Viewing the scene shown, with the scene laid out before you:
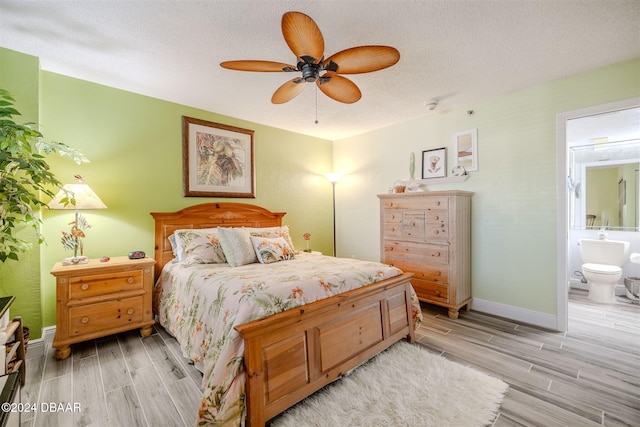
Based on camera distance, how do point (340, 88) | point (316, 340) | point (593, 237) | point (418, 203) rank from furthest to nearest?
point (593, 237)
point (418, 203)
point (340, 88)
point (316, 340)

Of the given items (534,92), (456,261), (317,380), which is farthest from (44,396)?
(534,92)

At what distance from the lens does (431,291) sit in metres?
3.30

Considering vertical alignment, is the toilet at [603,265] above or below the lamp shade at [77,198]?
below

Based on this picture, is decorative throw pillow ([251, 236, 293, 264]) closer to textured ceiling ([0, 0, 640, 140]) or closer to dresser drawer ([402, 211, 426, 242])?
dresser drawer ([402, 211, 426, 242])

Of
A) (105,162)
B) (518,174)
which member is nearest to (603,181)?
(518,174)

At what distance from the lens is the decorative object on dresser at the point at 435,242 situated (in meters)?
3.12

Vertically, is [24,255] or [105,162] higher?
[105,162]

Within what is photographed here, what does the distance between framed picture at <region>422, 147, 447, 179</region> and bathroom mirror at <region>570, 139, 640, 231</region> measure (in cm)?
257

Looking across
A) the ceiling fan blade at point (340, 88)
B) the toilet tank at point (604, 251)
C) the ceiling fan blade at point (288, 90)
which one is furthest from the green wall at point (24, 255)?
the toilet tank at point (604, 251)

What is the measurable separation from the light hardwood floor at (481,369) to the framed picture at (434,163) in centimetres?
191

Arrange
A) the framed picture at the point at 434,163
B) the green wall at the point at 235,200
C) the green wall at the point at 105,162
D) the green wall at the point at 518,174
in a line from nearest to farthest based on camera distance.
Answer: the green wall at the point at 105,162
the green wall at the point at 235,200
the green wall at the point at 518,174
the framed picture at the point at 434,163

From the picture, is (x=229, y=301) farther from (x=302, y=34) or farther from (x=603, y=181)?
(x=603, y=181)

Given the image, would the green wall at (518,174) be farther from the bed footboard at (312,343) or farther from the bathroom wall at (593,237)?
the bathroom wall at (593,237)

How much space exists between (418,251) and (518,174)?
142 cm
